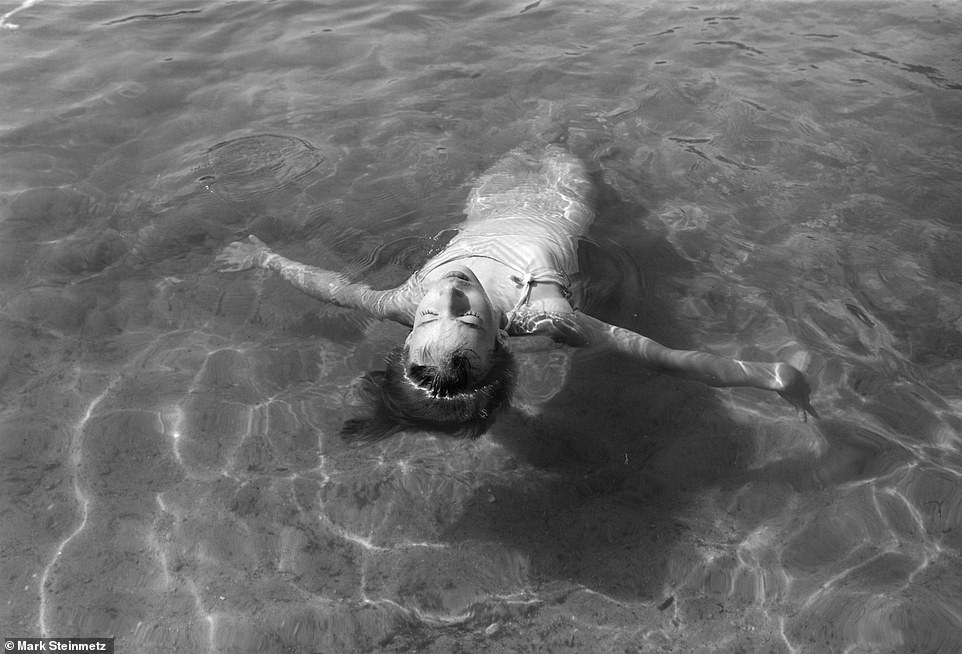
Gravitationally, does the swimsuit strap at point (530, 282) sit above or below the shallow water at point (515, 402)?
above

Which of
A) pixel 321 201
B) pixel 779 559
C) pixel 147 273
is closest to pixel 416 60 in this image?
pixel 321 201

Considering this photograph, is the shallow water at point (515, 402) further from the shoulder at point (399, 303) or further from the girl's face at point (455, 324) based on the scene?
the girl's face at point (455, 324)

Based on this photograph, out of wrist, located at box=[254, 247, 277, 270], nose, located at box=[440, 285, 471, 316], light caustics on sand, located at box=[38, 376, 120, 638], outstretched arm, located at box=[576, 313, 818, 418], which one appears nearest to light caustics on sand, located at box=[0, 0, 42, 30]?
wrist, located at box=[254, 247, 277, 270]

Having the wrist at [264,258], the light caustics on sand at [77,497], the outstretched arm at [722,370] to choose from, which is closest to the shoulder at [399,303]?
the wrist at [264,258]

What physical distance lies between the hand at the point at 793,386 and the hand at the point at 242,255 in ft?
14.4

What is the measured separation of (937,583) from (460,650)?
2789 millimetres

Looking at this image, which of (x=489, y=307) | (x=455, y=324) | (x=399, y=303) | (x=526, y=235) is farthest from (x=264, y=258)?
(x=455, y=324)

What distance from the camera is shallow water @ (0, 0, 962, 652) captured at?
384cm

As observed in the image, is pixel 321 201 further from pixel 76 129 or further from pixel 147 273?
pixel 76 129

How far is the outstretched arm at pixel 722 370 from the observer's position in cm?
452

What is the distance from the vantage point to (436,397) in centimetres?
388

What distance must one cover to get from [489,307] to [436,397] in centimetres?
82

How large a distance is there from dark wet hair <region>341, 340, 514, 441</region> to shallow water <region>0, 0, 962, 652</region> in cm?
26

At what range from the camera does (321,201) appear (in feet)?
23.1
